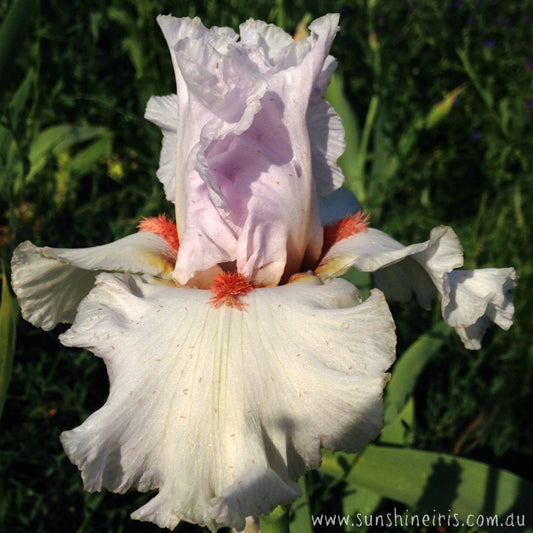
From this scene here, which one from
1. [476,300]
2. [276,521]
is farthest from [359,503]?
[476,300]

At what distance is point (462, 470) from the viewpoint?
4.13 feet

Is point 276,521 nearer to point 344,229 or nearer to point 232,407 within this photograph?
point 232,407

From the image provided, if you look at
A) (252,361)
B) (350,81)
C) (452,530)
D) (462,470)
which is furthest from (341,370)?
(350,81)

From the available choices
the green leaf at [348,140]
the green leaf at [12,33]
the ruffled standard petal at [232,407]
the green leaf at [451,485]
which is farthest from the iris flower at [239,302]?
the green leaf at [348,140]

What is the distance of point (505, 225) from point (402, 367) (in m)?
1.21

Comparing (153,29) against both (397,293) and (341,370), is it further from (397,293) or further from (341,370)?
(341,370)

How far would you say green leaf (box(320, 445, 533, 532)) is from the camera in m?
1.22

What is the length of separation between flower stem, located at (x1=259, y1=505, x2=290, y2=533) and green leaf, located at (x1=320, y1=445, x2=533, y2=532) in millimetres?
334

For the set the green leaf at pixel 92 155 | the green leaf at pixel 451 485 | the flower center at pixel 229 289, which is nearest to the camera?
the flower center at pixel 229 289

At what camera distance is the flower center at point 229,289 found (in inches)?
37.5

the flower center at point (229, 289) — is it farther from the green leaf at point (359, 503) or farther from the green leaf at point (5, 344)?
the green leaf at point (359, 503)

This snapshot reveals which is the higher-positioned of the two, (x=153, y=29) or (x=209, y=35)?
(x=153, y=29)

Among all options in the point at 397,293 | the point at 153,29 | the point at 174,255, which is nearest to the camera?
Result: the point at 174,255

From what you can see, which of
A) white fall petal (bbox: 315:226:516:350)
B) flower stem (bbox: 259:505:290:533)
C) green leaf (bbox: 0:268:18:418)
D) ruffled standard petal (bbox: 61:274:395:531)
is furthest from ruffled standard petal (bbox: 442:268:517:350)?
green leaf (bbox: 0:268:18:418)
